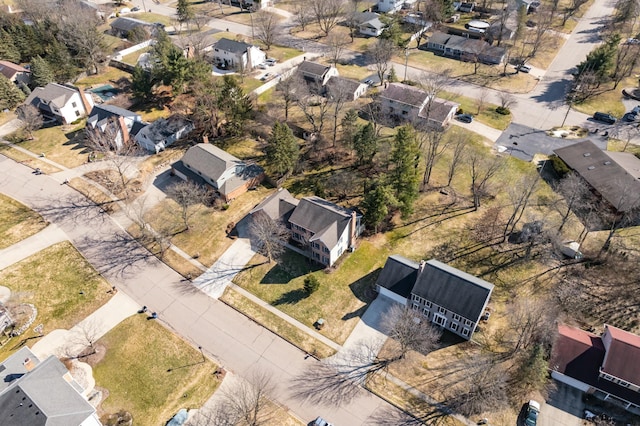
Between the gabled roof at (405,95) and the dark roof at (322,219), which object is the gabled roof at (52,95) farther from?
the gabled roof at (405,95)

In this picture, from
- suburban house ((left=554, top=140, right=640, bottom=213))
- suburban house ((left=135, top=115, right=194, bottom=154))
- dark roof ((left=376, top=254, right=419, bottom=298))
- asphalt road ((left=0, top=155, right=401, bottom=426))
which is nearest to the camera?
asphalt road ((left=0, top=155, right=401, bottom=426))

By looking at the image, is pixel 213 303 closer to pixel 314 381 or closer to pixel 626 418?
pixel 314 381

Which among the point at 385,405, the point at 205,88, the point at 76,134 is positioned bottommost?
the point at 385,405

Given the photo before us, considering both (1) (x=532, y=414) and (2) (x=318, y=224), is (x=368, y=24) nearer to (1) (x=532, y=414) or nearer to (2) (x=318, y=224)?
(2) (x=318, y=224)

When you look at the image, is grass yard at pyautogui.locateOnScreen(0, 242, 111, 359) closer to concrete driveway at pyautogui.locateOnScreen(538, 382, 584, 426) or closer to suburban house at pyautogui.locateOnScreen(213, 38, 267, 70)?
concrete driveway at pyautogui.locateOnScreen(538, 382, 584, 426)

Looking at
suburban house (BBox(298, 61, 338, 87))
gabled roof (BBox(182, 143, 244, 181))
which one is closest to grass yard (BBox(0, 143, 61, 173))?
gabled roof (BBox(182, 143, 244, 181))

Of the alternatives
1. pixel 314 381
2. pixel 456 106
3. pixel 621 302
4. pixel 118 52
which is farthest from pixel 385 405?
pixel 118 52

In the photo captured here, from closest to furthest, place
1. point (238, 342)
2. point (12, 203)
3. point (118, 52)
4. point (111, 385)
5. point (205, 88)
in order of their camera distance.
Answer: point (111, 385), point (238, 342), point (12, 203), point (205, 88), point (118, 52)
